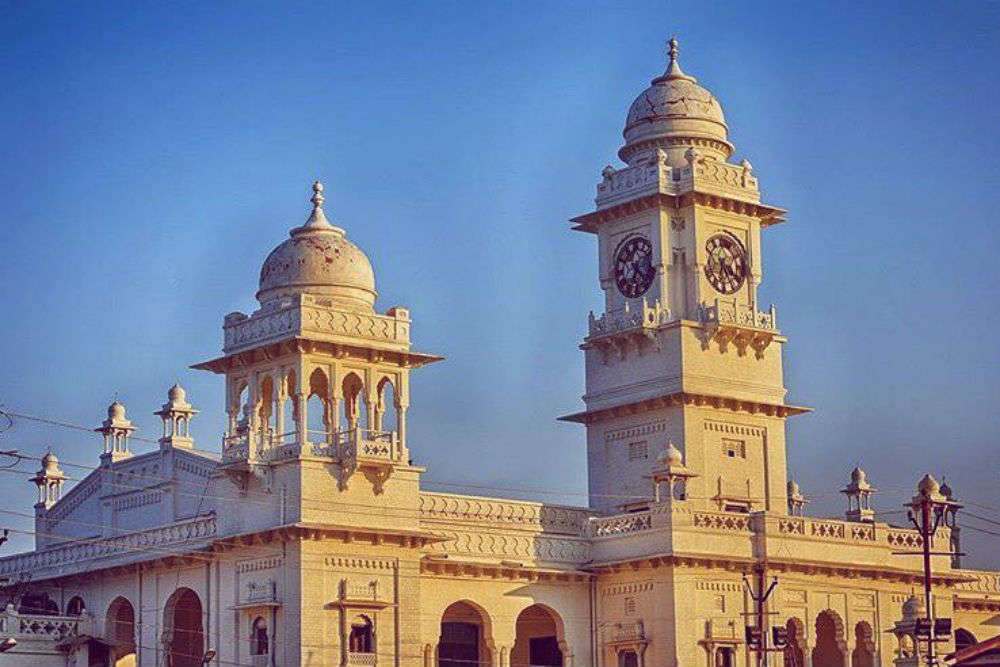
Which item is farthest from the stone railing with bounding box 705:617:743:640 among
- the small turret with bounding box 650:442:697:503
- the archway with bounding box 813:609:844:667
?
the archway with bounding box 813:609:844:667

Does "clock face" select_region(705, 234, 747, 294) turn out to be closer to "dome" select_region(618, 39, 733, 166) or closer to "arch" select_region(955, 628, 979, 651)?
"dome" select_region(618, 39, 733, 166)

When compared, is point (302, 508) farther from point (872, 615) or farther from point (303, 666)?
point (872, 615)

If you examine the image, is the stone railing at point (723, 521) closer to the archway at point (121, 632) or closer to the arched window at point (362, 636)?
the arched window at point (362, 636)

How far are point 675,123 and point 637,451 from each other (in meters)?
9.86

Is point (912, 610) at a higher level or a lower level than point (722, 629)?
higher

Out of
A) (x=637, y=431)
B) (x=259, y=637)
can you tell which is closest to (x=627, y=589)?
(x=637, y=431)

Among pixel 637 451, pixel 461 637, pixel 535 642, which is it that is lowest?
pixel 535 642

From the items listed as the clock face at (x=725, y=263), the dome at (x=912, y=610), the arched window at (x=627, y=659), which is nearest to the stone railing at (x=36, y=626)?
the arched window at (x=627, y=659)

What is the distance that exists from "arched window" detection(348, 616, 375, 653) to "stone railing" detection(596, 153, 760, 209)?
54.6 feet

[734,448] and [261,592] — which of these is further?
[734,448]

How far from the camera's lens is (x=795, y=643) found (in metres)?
55.9

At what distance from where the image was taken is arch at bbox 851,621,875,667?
57031 mm

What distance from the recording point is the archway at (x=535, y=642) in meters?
56.3

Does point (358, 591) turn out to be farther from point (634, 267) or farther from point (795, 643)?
point (634, 267)
